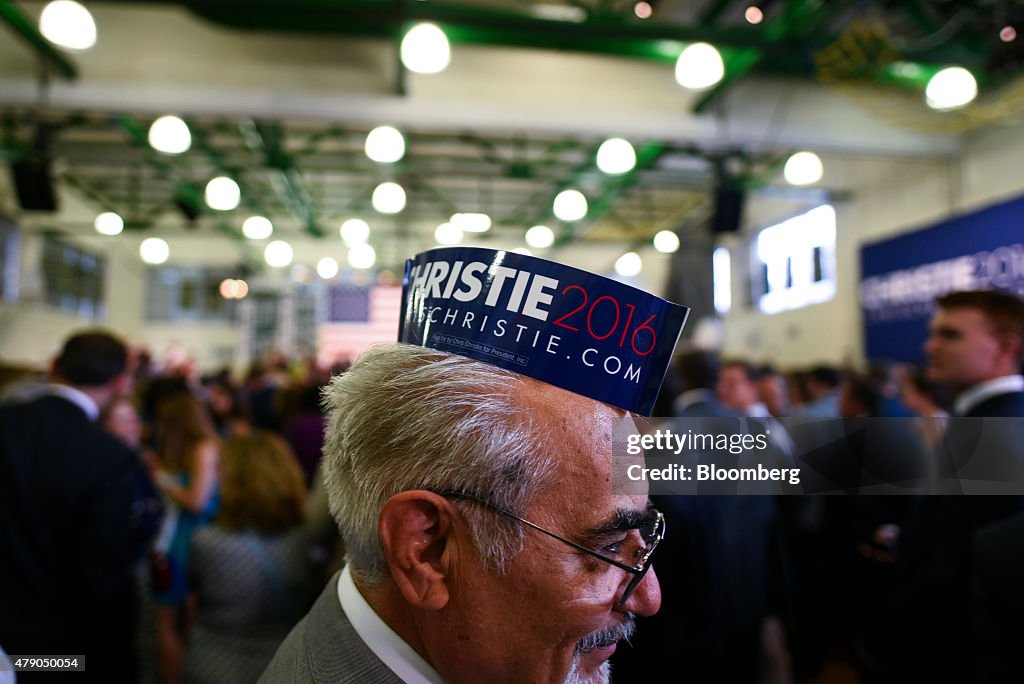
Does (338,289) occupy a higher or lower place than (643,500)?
higher

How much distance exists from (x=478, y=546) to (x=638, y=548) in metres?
0.17

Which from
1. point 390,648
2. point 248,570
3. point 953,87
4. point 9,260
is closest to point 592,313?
point 390,648

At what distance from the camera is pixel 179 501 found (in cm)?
268

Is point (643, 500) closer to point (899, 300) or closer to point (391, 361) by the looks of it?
point (391, 361)

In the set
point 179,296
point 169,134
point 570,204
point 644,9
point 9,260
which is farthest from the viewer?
point 179,296

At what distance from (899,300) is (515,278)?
770 centimetres

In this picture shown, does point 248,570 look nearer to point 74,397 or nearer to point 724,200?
point 74,397

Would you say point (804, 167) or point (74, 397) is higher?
point (804, 167)

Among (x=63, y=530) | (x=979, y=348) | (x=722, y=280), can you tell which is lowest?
(x=63, y=530)

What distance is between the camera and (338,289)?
46.3 feet

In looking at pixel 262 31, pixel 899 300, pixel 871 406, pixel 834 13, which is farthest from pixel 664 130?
pixel 871 406

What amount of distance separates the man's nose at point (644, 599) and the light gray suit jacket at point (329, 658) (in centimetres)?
28

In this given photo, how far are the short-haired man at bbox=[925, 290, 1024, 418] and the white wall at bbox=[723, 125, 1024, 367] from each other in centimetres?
620

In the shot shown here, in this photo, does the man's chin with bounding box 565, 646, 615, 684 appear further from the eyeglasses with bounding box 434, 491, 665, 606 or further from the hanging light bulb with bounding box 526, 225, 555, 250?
the hanging light bulb with bounding box 526, 225, 555, 250
